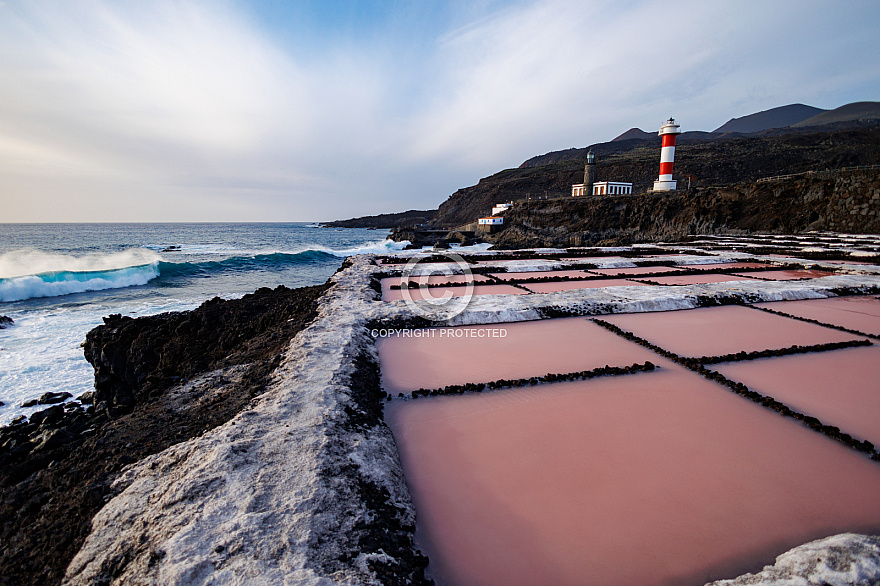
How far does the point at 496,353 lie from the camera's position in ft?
14.3

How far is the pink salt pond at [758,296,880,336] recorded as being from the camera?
201 inches

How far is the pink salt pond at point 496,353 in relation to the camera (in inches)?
149

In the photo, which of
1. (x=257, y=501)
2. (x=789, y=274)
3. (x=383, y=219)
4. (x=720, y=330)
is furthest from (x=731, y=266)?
(x=383, y=219)

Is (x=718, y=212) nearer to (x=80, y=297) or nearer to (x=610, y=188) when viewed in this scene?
(x=610, y=188)

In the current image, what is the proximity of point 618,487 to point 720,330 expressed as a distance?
3.97 metres

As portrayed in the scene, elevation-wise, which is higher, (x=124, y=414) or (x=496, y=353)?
(x=496, y=353)

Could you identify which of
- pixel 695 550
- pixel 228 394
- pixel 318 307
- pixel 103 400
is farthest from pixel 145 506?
pixel 103 400

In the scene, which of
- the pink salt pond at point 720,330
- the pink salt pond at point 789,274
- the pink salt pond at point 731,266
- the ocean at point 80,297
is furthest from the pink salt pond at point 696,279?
the ocean at point 80,297

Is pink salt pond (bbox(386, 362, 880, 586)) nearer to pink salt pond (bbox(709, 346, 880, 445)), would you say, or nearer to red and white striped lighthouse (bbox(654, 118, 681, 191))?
pink salt pond (bbox(709, 346, 880, 445))

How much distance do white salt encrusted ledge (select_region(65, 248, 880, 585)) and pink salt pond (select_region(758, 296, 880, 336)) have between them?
521 centimetres

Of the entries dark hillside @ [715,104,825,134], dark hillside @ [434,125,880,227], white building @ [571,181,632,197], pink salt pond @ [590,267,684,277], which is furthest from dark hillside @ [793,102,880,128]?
pink salt pond @ [590,267,684,277]

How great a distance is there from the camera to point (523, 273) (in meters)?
10.1

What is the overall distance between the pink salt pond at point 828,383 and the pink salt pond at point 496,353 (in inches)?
37.6

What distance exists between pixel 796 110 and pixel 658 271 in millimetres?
159725
